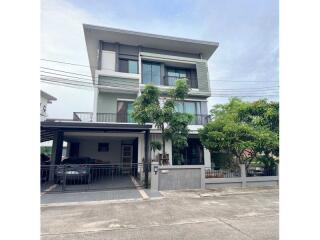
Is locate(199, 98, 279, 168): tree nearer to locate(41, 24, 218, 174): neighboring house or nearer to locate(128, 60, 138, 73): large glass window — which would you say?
locate(41, 24, 218, 174): neighboring house

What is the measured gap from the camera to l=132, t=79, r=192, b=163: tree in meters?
10.0

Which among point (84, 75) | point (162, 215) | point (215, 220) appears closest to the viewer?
point (215, 220)

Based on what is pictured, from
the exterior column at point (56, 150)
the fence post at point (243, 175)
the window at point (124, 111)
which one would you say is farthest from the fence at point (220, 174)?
the exterior column at point (56, 150)

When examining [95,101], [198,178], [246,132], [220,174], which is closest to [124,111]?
[95,101]

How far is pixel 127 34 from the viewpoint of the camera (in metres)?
14.2

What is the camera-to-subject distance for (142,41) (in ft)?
49.0

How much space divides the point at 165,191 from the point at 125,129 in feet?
12.0

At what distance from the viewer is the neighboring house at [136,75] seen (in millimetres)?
13734

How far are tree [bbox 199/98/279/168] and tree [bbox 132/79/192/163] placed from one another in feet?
5.02

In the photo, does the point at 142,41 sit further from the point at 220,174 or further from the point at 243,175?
the point at 243,175

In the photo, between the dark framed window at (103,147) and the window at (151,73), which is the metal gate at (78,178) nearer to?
the dark framed window at (103,147)

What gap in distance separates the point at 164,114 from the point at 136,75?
5.42 meters
